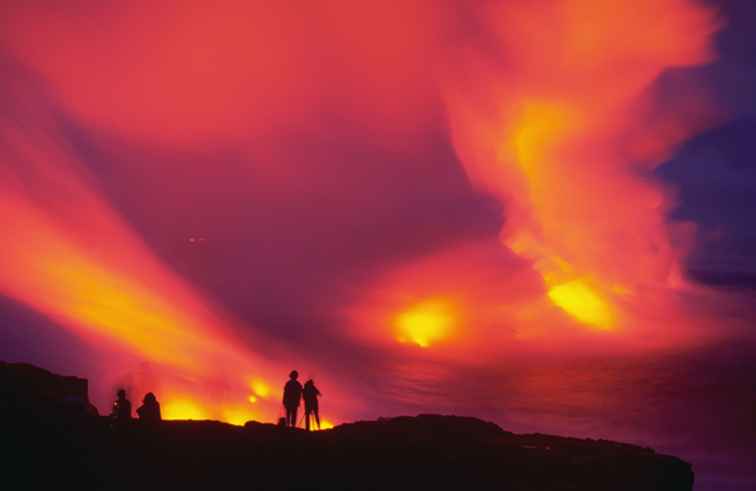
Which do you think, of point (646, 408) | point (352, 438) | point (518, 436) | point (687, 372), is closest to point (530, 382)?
point (646, 408)

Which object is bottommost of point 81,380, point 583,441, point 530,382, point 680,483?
point 680,483

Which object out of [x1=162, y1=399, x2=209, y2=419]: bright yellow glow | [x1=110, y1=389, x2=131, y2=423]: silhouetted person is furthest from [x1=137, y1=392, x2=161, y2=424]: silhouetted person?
[x1=162, y1=399, x2=209, y2=419]: bright yellow glow

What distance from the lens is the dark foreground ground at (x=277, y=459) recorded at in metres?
24.8

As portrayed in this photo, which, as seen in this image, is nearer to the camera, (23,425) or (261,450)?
(23,425)

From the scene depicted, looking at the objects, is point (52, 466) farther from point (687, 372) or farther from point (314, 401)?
point (687, 372)

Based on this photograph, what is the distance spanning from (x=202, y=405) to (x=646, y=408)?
45063 millimetres

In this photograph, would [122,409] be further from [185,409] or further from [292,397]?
[185,409]

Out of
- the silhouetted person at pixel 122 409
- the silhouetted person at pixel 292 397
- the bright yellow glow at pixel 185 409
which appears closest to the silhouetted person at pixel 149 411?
the silhouetted person at pixel 122 409

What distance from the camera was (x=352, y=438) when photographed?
31.4 m

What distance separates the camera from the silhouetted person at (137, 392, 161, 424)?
29.9 m

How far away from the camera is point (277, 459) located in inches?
1089

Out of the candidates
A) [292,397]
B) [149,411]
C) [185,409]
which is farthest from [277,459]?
[185,409]

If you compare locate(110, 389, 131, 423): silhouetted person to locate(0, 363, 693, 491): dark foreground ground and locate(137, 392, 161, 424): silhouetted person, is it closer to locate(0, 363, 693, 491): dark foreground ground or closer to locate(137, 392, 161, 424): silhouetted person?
locate(137, 392, 161, 424): silhouetted person

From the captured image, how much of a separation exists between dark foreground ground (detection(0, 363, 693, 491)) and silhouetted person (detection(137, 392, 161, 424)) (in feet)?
1.47
